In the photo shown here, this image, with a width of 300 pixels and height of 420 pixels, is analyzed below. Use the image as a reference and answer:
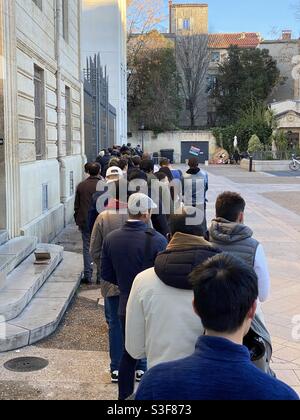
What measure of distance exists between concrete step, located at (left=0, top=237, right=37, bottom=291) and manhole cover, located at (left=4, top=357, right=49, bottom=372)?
151 cm

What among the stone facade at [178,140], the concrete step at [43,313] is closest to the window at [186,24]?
the stone facade at [178,140]

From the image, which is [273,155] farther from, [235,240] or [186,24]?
[235,240]

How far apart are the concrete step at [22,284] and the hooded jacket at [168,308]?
301 cm

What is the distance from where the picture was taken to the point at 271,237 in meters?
11.9

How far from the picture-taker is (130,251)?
13.5 feet

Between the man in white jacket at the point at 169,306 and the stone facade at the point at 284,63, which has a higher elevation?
the stone facade at the point at 284,63

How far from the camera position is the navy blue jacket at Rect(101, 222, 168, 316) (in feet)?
13.5

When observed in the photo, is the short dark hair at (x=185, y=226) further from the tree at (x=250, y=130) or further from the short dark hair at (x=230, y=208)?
the tree at (x=250, y=130)

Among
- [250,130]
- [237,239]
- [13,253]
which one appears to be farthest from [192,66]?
[237,239]

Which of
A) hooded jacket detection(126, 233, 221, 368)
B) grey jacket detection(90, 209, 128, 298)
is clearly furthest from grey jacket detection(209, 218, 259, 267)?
grey jacket detection(90, 209, 128, 298)

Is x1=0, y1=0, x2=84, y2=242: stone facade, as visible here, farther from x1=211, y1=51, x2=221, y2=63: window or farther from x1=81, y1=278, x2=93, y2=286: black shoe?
x1=211, y1=51, x2=221, y2=63: window

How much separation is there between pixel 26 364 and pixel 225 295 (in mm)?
3607

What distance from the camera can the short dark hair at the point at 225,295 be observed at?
6.24 feet

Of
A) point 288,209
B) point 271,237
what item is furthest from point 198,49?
point 271,237
